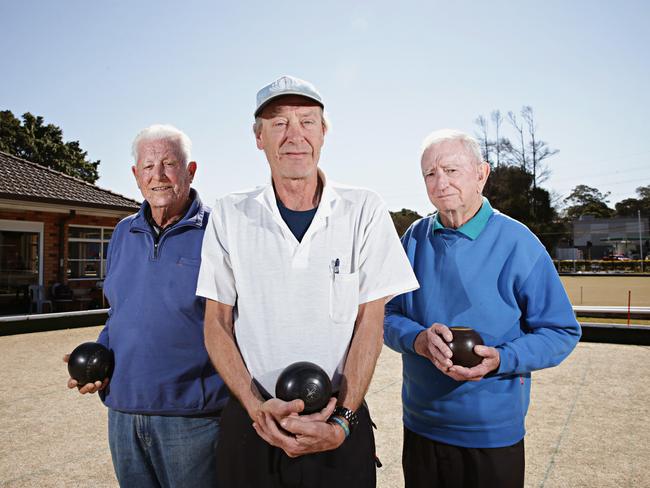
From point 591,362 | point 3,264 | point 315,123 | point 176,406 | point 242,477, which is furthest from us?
point 3,264

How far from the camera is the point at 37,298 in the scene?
1332cm

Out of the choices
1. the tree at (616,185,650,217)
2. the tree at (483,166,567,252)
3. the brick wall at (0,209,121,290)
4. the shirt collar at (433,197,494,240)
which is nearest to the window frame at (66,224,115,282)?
the brick wall at (0,209,121,290)

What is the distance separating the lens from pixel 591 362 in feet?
24.5

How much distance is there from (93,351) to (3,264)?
1410 cm

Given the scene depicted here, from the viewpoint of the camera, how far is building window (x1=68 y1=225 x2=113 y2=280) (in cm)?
1515

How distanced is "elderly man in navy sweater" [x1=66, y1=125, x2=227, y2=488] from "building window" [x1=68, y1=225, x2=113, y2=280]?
1416cm

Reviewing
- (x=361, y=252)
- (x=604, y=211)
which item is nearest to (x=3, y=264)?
(x=361, y=252)

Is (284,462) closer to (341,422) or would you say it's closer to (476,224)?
(341,422)

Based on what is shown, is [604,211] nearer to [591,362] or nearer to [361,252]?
[591,362]

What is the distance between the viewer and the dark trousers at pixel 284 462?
1.70 m

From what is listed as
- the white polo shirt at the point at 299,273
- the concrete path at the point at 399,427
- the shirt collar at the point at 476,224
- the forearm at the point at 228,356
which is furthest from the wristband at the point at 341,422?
the concrete path at the point at 399,427

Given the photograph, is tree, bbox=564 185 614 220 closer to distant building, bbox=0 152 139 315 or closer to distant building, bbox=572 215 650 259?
distant building, bbox=572 215 650 259

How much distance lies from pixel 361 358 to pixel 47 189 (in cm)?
1438

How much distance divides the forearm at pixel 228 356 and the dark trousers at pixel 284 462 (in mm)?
85
